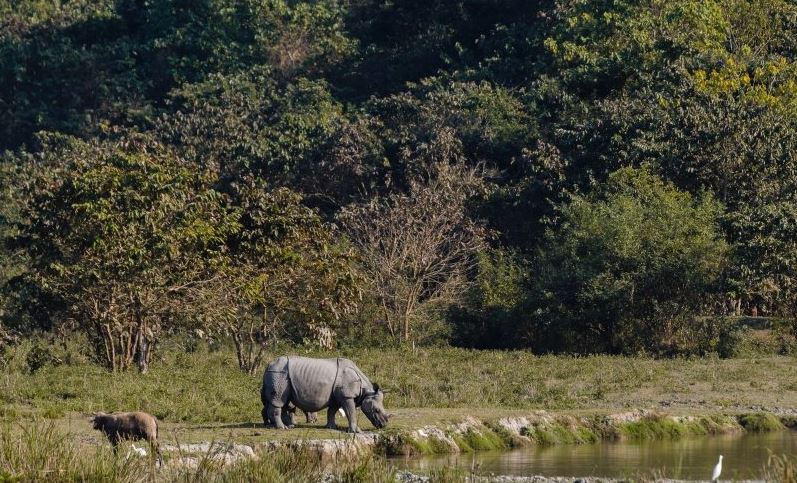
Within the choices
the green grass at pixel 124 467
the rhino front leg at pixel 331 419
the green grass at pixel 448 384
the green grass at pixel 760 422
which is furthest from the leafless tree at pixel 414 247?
the green grass at pixel 124 467

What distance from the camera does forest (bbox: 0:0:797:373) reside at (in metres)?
27.6

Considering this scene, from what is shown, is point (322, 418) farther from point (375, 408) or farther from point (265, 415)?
point (375, 408)

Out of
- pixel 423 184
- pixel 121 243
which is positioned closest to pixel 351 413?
pixel 121 243

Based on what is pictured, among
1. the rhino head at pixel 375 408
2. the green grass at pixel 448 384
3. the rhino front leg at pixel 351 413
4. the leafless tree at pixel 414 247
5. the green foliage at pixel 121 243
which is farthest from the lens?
the leafless tree at pixel 414 247

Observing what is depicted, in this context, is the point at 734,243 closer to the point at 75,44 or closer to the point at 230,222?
the point at 230,222

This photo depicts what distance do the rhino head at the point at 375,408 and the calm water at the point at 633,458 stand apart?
0.82m

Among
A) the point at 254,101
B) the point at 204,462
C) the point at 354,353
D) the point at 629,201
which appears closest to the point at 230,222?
the point at 354,353

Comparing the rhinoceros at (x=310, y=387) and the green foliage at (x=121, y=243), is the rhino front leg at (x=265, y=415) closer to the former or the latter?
the rhinoceros at (x=310, y=387)

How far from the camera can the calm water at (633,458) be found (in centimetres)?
1678

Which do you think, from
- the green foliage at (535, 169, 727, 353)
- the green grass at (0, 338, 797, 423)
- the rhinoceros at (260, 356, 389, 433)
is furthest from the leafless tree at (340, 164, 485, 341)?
the rhinoceros at (260, 356, 389, 433)

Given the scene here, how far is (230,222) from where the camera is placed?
1093 inches

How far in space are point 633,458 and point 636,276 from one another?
1676cm

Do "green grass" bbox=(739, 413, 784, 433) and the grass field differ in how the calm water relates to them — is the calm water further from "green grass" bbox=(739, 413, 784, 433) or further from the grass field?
the grass field

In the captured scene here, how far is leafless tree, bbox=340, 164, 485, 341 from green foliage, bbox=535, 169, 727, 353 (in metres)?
3.31
